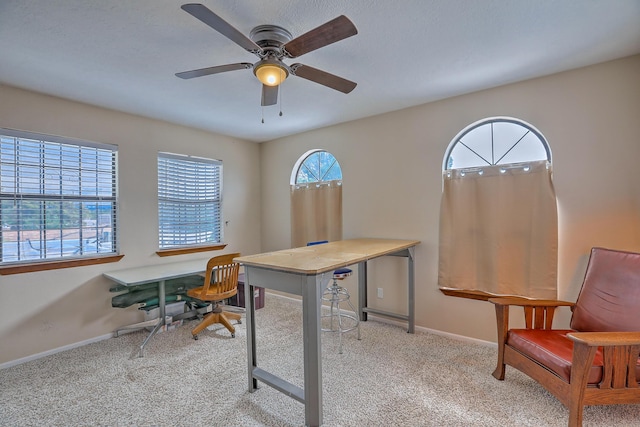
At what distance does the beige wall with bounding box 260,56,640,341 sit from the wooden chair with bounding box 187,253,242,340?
140 cm

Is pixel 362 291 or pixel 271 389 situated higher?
pixel 362 291

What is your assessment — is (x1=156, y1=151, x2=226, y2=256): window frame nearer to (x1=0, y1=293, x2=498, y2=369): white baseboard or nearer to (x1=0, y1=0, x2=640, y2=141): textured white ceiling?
(x1=0, y1=0, x2=640, y2=141): textured white ceiling

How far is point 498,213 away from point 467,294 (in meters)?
0.84

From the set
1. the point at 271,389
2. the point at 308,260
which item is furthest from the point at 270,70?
the point at 271,389

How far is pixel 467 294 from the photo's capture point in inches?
115

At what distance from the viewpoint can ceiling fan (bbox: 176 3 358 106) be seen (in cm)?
143

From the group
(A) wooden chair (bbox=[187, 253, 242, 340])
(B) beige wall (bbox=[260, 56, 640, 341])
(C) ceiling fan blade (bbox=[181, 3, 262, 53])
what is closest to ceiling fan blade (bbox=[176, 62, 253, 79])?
(C) ceiling fan blade (bbox=[181, 3, 262, 53])

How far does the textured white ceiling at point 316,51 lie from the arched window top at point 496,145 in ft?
1.29

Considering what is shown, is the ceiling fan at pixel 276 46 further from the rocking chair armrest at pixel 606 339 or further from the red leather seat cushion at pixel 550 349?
the red leather seat cushion at pixel 550 349

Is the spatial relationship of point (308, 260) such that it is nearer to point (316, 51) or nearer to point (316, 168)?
point (316, 51)

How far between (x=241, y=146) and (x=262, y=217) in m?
1.16

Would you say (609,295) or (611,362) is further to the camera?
(609,295)

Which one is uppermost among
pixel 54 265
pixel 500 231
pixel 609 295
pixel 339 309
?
pixel 500 231

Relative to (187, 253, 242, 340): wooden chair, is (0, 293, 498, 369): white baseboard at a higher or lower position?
lower
